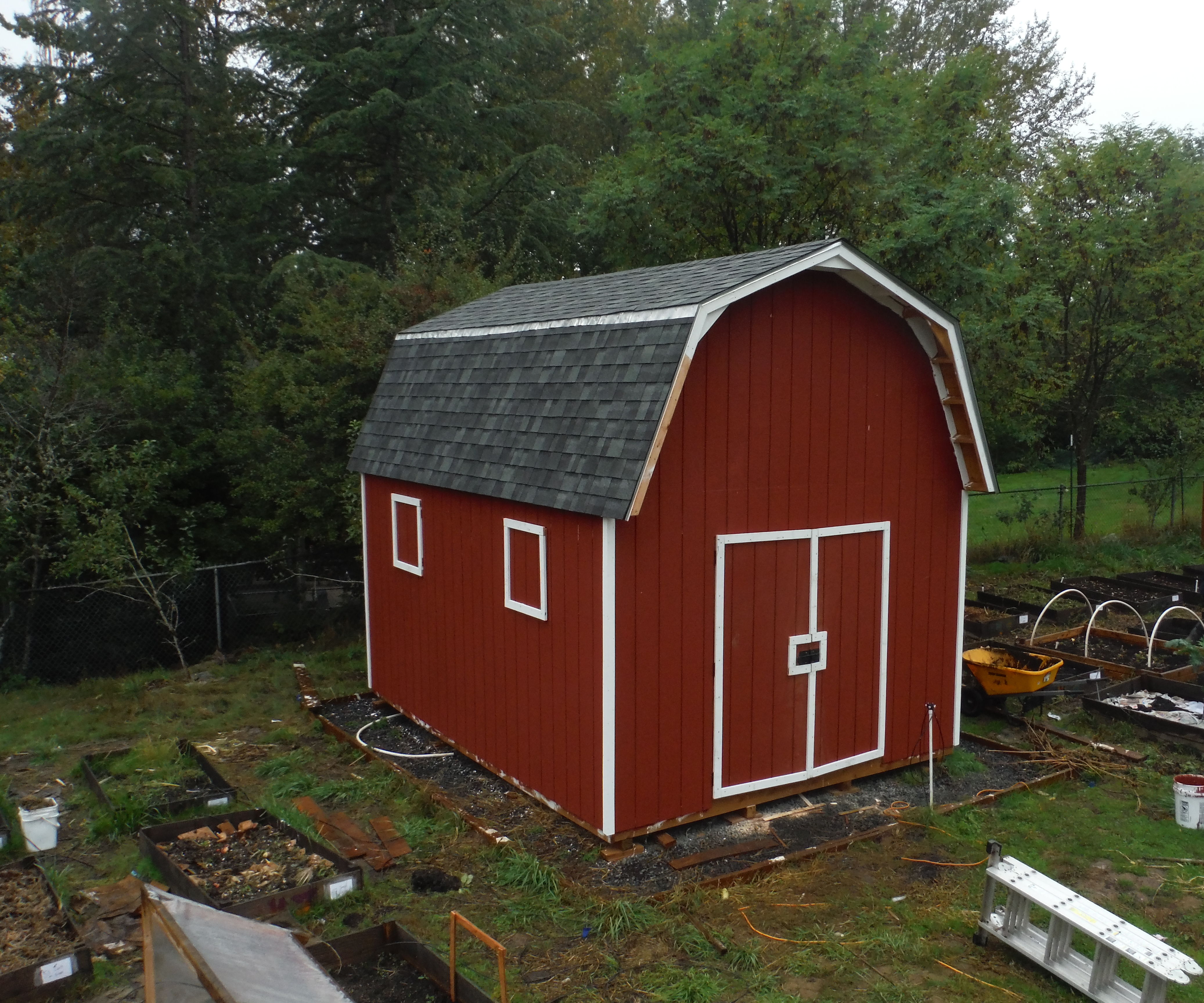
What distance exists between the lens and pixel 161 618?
38.9 ft

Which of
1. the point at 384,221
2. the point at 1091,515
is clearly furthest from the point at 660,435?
the point at 1091,515

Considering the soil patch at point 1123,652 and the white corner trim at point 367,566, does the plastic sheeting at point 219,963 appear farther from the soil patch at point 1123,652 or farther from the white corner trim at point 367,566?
the soil patch at point 1123,652

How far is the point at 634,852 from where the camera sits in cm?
641

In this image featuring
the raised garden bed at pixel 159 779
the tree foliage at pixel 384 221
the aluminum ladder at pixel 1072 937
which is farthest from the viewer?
the tree foliage at pixel 384 221

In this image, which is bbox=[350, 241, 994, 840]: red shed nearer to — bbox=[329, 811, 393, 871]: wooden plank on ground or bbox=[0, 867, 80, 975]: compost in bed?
bbox=[329, 811, 393, 871]: wooden plank on ground

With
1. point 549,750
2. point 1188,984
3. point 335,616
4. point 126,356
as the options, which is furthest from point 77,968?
point 126,356

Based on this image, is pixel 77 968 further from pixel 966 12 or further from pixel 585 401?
pixel 966 12

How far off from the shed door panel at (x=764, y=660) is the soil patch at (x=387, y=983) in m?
2.65

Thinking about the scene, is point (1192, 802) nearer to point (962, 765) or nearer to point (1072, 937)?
point (962, 765)

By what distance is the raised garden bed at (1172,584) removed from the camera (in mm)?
13656

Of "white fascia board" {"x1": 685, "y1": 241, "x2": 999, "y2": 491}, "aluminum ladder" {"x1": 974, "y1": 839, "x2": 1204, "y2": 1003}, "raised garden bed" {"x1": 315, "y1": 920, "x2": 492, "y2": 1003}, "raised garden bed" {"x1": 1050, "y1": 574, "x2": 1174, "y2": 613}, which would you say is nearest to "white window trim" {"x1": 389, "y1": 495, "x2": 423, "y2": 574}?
"white fascia board" {"x1": 685, "y1": 241, "x2": 999, "y2": 491}

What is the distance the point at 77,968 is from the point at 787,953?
3.81 metres

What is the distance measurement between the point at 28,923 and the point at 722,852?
421 centimetres

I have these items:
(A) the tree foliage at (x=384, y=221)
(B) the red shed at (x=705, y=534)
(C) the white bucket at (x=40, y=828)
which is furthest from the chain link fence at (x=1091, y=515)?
(C) the white bucket at (x=40, y=828)
